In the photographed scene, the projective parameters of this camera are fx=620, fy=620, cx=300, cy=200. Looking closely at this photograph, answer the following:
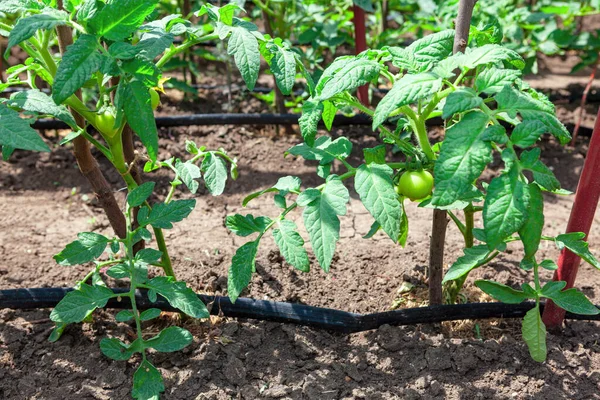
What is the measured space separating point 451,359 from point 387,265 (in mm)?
475

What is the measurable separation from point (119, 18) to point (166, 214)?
467 mm

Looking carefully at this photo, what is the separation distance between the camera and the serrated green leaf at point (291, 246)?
1.36 meters

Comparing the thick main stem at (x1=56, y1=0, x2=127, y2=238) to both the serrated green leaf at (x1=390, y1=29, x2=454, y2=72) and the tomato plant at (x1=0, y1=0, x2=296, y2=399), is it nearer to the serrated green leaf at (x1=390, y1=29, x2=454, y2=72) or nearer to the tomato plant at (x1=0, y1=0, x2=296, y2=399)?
the tomato plant at (x1=0, y1=0, x2=296, y2=399)

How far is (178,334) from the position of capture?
1466 mm

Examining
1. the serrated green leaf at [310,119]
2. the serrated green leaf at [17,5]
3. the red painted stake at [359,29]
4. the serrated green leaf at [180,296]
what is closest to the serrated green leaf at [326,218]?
the serrated green leaf at [310,119]

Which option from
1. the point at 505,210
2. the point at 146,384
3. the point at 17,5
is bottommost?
the point at 146,384

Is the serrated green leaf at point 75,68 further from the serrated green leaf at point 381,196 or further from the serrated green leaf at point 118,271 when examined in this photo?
the serrated green leaf at point 381,196

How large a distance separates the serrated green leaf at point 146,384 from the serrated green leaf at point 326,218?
501 mm

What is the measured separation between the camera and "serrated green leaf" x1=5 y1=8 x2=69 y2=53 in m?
1.13

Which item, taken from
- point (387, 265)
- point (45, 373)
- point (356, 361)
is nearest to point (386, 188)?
point (356, 361)

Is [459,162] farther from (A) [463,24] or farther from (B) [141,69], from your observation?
(B) [141,69]

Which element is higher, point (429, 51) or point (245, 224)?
point (429, 51)

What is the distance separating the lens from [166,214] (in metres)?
1.48

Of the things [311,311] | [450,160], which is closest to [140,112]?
[450,160]
